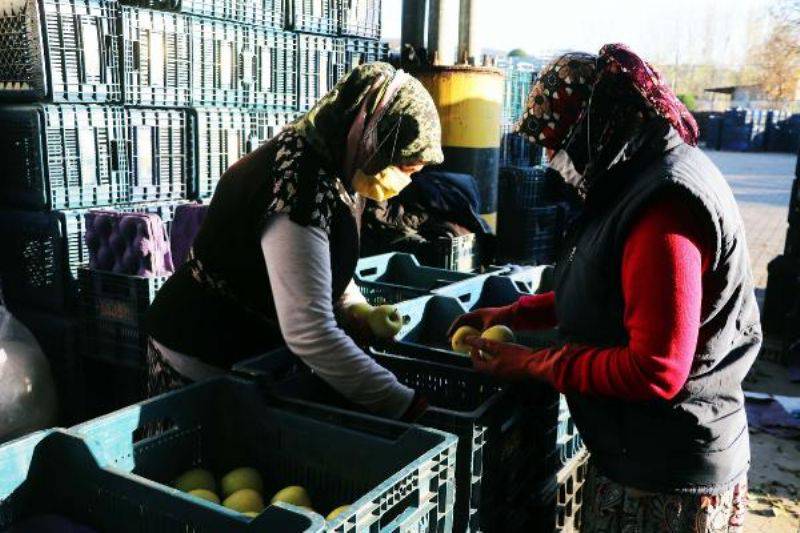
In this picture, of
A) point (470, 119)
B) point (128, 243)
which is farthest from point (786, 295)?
point (128, 243)

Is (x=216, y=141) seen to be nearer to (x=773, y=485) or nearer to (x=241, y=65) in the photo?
(x=241, y=65)

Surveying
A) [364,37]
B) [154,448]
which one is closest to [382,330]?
[154,448]

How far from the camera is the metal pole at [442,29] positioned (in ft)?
21.8

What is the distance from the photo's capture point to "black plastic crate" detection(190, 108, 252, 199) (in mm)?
4648

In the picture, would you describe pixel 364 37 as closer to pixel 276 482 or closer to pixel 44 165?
pixel 44 165

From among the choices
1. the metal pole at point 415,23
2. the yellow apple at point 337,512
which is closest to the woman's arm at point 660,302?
the yellow apple at point 337,512

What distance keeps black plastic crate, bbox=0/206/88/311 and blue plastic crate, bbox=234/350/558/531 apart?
7.84 ft

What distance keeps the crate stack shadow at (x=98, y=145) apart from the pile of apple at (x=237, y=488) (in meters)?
1.99

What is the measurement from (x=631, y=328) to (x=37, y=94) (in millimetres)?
3480

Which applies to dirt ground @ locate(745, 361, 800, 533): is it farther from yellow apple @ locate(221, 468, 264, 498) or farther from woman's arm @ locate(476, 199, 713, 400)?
yellow apple @ locate(221, 468, 264, 498)

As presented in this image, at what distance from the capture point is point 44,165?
385cm

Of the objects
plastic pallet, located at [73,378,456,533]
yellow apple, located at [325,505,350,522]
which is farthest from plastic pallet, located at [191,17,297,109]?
yellow apple, located at [325,505,350,522]

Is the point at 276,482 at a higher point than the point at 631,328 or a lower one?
lower

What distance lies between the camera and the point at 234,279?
82.3 inches
